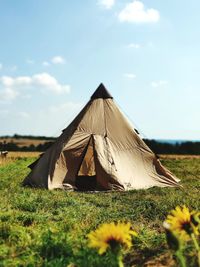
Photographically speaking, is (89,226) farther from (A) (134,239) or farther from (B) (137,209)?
(B) (137,209)

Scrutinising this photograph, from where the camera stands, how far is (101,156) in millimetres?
15125

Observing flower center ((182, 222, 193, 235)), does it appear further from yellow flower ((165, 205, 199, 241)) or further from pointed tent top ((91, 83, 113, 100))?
pointed tent top ((91, 83, 113, 100))

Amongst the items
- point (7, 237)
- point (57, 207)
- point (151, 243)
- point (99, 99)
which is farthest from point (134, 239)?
point (99, 99)

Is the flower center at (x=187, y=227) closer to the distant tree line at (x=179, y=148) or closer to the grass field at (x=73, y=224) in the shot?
the grass field at (x=73, y=224)

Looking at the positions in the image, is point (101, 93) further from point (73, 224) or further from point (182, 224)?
point (182, 224)

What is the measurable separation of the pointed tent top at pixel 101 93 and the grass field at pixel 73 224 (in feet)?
14.0

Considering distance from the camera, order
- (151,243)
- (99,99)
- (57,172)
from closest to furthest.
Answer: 1. (151,243)
2. (57,172)
3. (99,99)

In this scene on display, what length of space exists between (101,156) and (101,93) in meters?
2.74

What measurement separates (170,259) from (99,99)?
1146 cm

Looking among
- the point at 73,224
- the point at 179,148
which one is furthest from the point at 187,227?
the point at 179,148

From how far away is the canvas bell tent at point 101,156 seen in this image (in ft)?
48.6

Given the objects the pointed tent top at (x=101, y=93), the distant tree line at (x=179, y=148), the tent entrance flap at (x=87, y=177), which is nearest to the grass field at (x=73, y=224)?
the tent entrance flap at (x=87, y=177)

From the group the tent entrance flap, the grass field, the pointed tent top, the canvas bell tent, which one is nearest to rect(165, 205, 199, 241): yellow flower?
the grass field

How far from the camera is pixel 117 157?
15.4 metres
